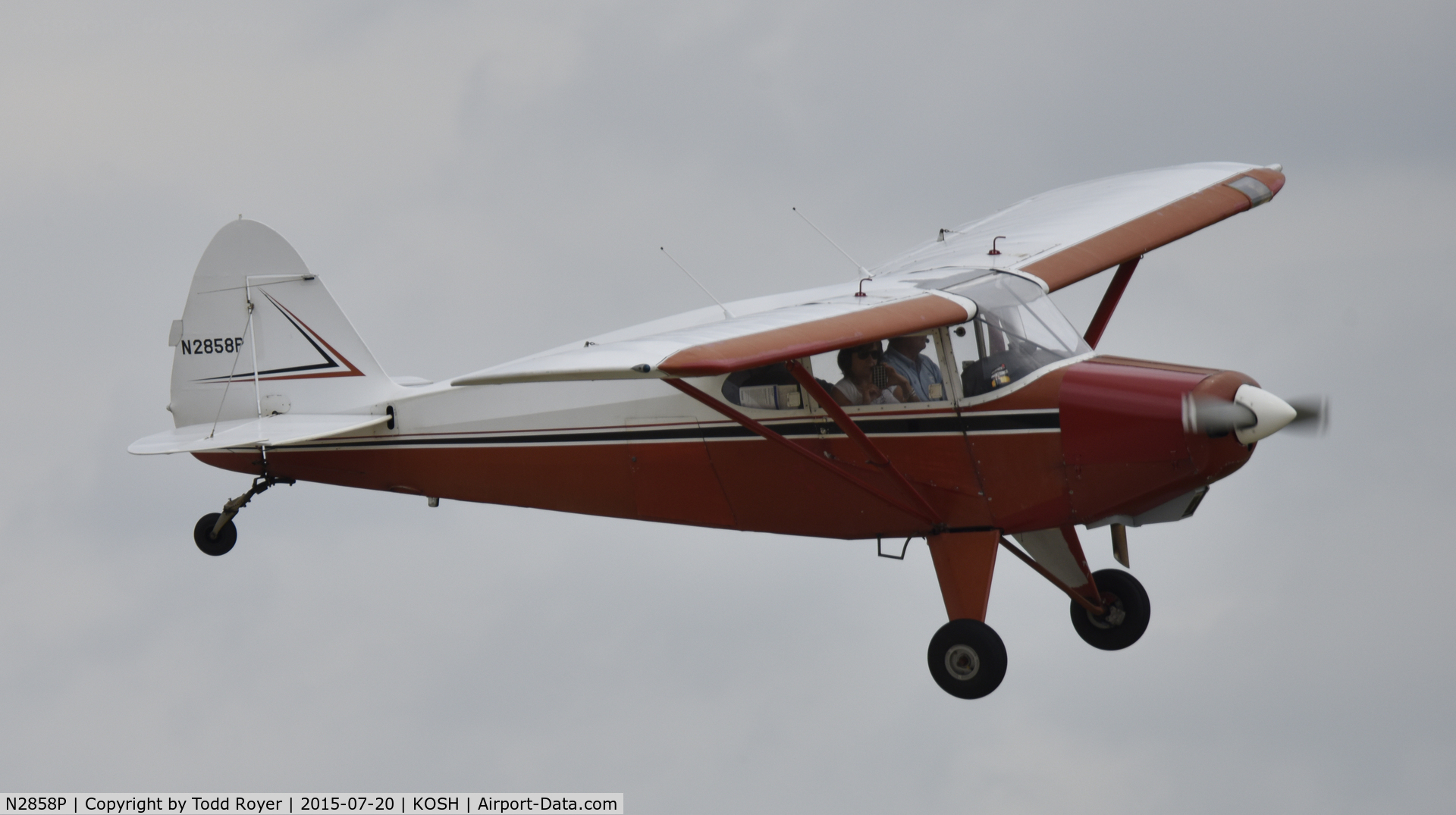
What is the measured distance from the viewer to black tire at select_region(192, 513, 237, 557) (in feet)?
47.2

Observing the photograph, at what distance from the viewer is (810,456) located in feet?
39.9

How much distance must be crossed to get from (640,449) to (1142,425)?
3471 millimetres

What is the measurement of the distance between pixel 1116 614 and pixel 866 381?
2610 mm

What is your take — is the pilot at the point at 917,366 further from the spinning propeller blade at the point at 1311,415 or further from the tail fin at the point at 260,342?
the tail fin at the point at 260,342

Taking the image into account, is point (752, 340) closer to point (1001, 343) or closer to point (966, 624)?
point (1001, 343)

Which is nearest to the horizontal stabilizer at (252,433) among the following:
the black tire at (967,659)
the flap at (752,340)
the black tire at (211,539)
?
the black tire at (211,539)

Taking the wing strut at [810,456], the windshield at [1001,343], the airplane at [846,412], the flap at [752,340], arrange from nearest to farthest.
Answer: the flap at [752,340], the airplane at [846,412], the windshield at [1001,343], the wing strut at [810,456]

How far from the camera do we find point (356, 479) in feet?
46.1

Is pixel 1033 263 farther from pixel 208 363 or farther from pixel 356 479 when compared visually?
pixel 208 363

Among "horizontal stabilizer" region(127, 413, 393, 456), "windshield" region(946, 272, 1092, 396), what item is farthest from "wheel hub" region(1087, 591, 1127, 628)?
"horizontal stabilizer" region(127, 413, 393, 456)

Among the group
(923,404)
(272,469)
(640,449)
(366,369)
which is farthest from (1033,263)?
(272,469)

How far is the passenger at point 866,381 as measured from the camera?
1205cm

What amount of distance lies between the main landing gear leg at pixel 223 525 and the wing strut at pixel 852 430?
15.1 feet

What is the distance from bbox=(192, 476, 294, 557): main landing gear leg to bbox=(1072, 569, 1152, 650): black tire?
6025mm
